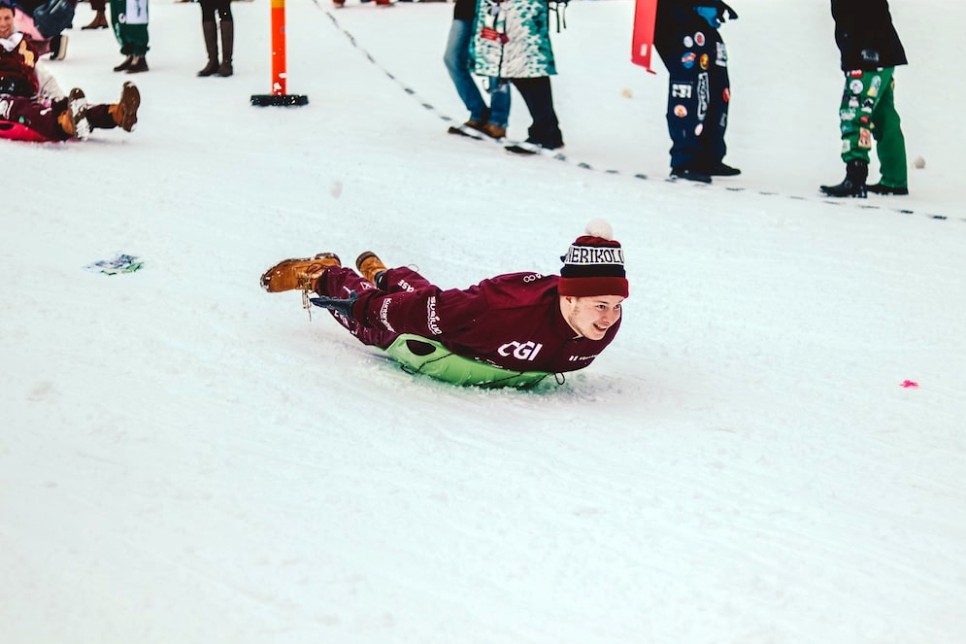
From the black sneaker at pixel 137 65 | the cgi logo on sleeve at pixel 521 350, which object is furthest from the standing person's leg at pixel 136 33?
the cgi logo on sleeve at pixel 521 350

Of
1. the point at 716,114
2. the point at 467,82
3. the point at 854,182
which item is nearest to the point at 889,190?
the point at 854,182

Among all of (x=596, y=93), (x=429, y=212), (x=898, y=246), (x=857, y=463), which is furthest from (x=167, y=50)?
(x=857, y=463)

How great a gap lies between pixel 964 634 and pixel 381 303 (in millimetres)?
1834

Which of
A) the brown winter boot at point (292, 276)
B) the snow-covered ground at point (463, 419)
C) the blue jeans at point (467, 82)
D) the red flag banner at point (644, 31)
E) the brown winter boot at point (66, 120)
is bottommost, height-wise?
the snow-covered ground at point (463, 419)

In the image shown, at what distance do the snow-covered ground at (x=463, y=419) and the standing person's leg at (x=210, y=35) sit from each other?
8.21ft

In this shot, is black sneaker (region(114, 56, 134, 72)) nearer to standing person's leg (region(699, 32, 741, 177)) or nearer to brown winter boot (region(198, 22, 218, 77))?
brown winter boot (region(198, 22, 218, 77))

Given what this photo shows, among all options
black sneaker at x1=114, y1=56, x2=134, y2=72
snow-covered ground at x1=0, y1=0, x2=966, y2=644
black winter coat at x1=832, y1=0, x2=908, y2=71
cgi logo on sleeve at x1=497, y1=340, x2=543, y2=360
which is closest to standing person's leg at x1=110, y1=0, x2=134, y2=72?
black sneaker at x1=114, y1=56, x2=134, y2=72

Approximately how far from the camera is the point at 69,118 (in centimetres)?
608

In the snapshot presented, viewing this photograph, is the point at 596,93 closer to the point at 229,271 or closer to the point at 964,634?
the point at 229,271

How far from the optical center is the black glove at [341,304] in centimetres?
352

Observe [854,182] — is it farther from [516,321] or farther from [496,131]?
[516,321]

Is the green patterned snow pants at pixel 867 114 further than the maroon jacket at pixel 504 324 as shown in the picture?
Yes

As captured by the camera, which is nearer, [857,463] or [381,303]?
[857,463]

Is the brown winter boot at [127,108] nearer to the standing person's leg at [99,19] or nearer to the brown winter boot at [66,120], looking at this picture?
the brown winter boot at [66,120]
